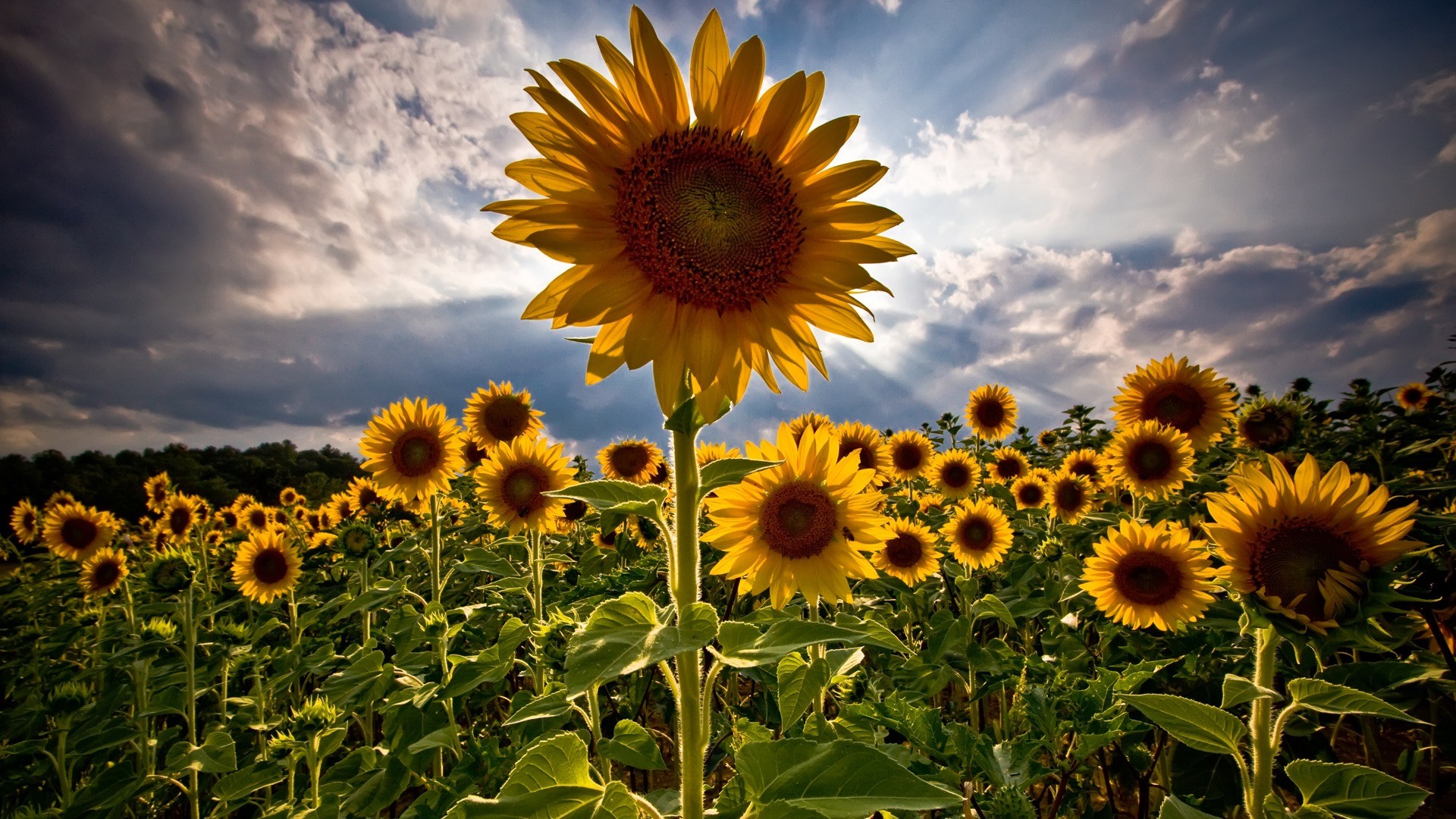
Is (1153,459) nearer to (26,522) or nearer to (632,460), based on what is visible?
(632,460)

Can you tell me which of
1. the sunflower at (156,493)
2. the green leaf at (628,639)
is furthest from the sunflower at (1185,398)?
the sunflower at (156,493)

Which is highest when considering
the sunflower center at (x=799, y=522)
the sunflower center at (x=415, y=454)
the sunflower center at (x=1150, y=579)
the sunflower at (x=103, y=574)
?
the sunflower center at (x=415, y=454)

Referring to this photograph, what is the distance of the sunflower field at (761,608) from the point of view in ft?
4.96

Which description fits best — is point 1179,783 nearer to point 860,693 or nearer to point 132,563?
point 860,693

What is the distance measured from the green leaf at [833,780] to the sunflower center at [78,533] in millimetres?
9399

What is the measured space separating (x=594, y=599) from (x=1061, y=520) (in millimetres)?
5435

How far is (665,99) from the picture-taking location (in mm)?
1613

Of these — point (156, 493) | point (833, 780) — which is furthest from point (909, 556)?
point (156, 493)

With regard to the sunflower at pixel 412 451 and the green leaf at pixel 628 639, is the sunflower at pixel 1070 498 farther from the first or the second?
the green leaf at pixel 628 639

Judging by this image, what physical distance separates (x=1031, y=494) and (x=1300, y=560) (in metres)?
5.32

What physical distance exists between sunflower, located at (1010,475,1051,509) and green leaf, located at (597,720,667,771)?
19.3 feet

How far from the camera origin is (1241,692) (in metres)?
1.73

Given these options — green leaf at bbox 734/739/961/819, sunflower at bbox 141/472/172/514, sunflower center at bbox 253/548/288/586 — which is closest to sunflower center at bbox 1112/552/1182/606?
green leaf at bbox 734/739/961/819

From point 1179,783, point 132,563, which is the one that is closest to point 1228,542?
point 1179,783
